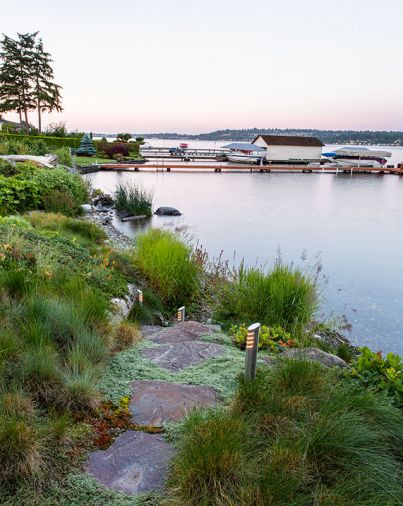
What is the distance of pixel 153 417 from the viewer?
7.77ft

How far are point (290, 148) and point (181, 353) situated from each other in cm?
5014

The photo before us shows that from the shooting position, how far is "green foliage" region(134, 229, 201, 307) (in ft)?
20.1

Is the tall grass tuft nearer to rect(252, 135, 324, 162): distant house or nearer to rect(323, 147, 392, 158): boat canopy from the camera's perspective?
rect(252, 135, 324, 162): distant house

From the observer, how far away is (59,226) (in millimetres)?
7344

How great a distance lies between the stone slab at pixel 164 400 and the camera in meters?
2.37

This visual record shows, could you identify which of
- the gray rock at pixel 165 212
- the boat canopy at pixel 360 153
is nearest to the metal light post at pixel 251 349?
the gray rock at pixel 165 212

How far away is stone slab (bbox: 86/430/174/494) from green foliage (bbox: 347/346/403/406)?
1484 millimetres

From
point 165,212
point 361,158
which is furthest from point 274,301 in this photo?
point 361,158

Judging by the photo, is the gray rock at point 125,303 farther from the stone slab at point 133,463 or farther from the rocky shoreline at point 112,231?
the rocky shoreline at point 112,231

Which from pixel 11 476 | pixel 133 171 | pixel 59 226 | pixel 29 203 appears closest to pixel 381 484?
pixel 11 476

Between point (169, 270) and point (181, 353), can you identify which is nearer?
point (181, 353)

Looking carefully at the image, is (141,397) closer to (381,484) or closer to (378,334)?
(381,484)

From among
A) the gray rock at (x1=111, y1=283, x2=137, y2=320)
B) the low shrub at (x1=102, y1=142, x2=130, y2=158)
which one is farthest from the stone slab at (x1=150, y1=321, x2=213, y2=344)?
the low shrub at (x1=102, y1=142, x2=130, y2=158)

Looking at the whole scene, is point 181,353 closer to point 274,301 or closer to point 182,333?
point 182,333
